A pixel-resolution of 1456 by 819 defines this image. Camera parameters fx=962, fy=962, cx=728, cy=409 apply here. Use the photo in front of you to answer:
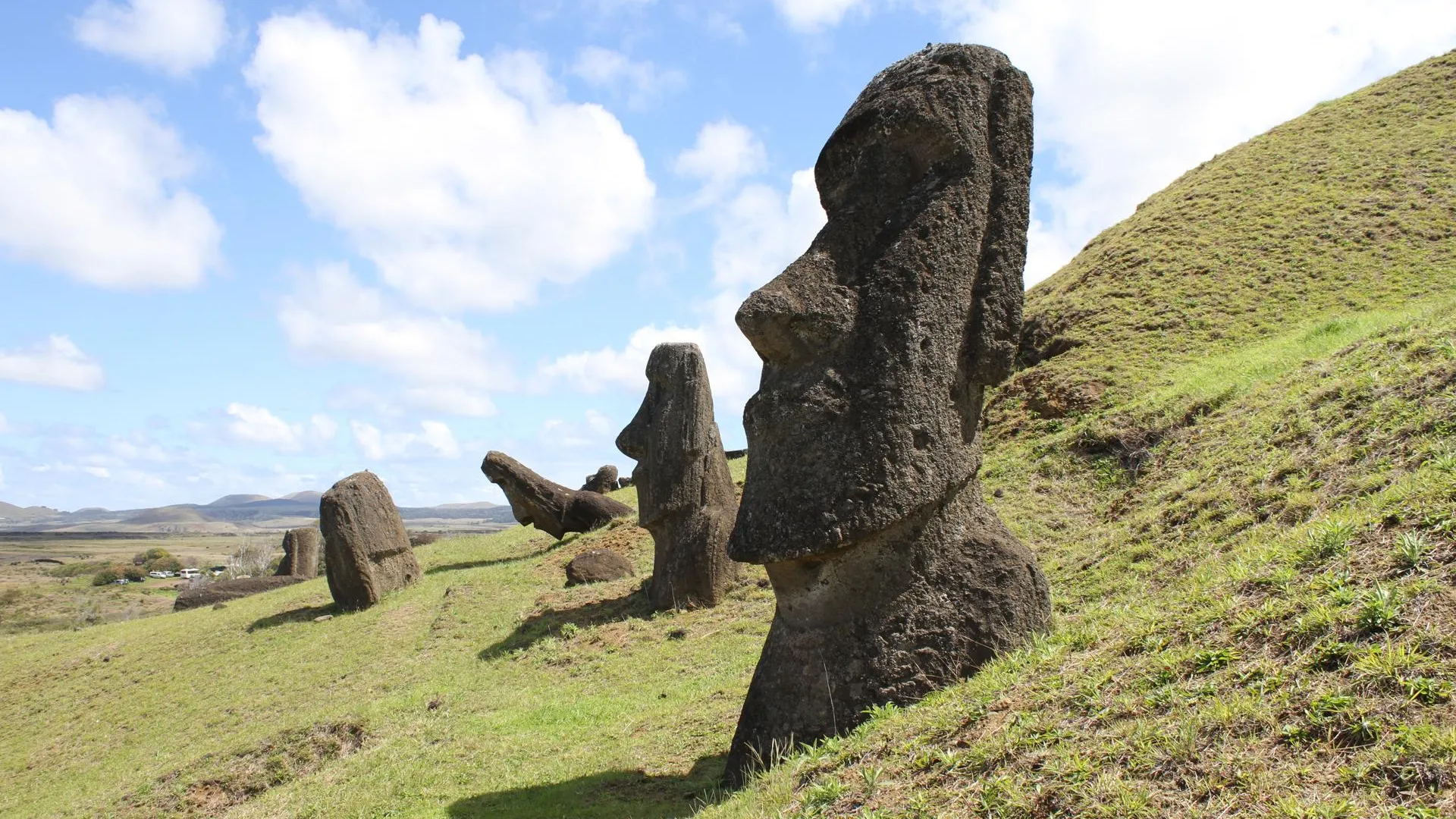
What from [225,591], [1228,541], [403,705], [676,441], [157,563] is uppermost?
[676,441]

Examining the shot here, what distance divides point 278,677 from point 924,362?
461 inches

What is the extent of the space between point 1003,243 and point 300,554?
85.4ft

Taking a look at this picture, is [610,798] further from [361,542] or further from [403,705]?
[361,542]

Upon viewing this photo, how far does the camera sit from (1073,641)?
532cm

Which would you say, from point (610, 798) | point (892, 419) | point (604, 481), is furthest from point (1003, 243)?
point (604, 481)

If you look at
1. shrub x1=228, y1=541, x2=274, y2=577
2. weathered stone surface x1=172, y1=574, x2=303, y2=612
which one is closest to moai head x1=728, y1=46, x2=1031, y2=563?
weathered stone surface x1=172, y1=574, x2=303, y2=612

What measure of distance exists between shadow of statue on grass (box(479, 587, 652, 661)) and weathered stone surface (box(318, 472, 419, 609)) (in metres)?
4.93

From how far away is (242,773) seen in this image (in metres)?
9.17

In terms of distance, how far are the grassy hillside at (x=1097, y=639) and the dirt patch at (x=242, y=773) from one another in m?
0.03

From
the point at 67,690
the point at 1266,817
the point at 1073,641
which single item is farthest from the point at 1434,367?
the point at 67,690

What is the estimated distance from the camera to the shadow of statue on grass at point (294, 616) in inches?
686


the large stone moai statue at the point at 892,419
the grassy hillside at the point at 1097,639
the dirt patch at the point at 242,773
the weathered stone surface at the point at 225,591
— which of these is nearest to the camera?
the grassy hillside at the point at 1097,639

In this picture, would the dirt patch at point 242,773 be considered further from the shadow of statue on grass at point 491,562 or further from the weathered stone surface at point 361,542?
the shadow of statue on grass at point 491,562

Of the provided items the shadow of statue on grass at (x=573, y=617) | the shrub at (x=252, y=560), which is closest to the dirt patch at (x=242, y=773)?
the shadow of statue on grass at (x=573, y=617)
